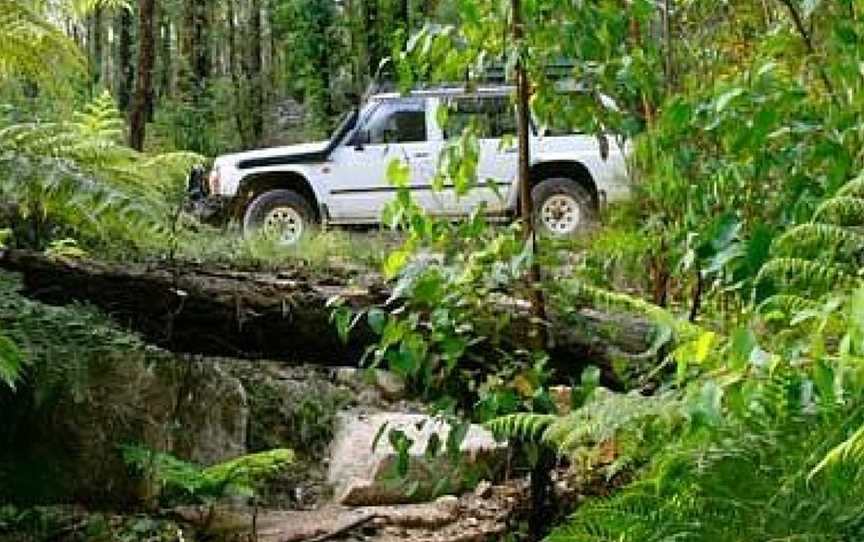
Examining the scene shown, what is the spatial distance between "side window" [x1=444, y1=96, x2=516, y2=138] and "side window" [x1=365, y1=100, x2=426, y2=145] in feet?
21.6

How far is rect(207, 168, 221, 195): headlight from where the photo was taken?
38.8 ft

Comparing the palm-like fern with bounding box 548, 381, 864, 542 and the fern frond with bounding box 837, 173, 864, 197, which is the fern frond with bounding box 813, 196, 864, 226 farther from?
the palm-like fern with bounding box 548, 381, 864, 542

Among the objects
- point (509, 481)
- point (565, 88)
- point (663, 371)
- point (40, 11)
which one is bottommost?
point (509, 481)

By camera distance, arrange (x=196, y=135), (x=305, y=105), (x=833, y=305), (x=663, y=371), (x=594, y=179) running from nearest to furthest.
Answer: (x=833, y=305)
(x=663, y=371)
(x=594, y=179)
(x=196, y=135)
(x=305, y=105)

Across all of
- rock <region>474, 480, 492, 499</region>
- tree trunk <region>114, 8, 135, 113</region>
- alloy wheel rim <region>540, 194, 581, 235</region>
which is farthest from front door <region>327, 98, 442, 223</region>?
tree trunk <region>114, 8, 135, 113</region>

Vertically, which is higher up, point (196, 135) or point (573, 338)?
point (196, 135)

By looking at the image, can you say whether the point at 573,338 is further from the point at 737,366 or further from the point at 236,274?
the point at 737,366

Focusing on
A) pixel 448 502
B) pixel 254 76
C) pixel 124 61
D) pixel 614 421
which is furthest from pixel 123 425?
pixel 254 76

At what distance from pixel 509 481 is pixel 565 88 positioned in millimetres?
1767

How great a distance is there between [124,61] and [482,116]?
59.0 ft

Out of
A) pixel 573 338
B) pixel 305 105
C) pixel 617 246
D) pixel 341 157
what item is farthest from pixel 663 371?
pixel 305 105

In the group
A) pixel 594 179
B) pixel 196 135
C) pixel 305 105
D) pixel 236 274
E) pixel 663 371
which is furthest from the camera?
pixel 305 105

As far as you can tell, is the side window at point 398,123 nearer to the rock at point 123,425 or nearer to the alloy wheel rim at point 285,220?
the alloy wheel rim at point 285,220

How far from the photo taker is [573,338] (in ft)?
12.0
